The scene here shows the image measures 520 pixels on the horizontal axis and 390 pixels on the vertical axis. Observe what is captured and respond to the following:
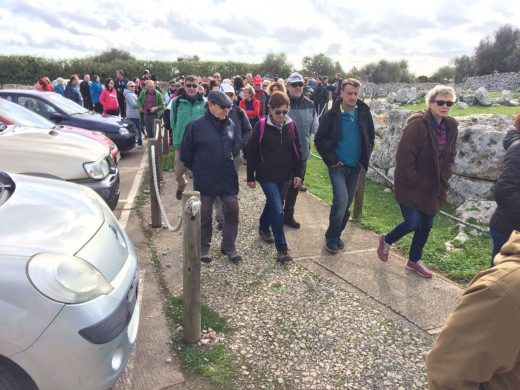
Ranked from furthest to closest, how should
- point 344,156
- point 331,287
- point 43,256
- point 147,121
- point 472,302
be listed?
point 147,121 → point 344,156 → point 331,287 → point 43,256 → point 472,302

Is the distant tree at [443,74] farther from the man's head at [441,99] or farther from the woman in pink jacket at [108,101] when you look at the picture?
the man's head at [441,99]

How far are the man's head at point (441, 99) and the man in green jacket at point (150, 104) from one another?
7.49 meters

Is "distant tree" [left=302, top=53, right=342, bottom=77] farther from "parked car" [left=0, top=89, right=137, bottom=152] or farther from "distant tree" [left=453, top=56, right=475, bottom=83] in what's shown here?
"parked car" [left=0, top=89, right=137, bottom=152]

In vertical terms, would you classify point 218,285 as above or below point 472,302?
below

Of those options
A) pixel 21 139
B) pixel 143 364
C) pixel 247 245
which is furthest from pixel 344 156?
pixel 21 139

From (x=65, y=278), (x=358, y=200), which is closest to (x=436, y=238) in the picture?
(x=358, y=200)

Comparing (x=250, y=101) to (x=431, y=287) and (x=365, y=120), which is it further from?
(x=431, y=287)

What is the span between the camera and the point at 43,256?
2166 mm

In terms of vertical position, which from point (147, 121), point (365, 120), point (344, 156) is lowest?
point (147, 121)

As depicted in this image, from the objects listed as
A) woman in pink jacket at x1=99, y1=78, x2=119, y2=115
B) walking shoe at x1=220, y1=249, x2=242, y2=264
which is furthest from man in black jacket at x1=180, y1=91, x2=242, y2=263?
woman in pink jacket at x1=99, y1=78, x2=119, y2=115

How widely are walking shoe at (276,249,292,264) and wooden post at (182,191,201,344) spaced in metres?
1.61

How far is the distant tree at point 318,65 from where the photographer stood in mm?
46344

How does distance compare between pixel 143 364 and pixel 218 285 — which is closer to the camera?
pixel 143 364

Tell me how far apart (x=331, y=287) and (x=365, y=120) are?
6.40 feet
